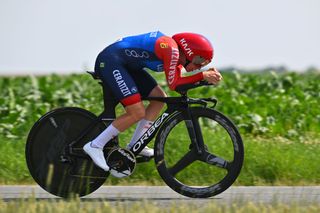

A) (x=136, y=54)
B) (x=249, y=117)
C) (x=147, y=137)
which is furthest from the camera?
(x=249, y=117)

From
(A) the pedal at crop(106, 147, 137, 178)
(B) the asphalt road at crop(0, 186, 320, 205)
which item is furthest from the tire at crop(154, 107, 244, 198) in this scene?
(A) the pedal at crop(106, 147, 137, 178)

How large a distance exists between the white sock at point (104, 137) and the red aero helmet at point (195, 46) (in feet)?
3.28

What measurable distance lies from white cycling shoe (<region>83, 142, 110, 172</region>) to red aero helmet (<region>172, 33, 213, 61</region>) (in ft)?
4.11

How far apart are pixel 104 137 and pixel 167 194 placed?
39.0 inches

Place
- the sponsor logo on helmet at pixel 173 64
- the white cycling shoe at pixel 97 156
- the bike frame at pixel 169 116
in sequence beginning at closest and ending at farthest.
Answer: the sponsor logo on helmet at pixel 173 64 < the white cycling shoe at pixel 97 156 < the bike frame at pixel 169 116

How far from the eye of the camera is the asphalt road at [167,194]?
9.06 metres

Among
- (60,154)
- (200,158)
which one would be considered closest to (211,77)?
(200,158)

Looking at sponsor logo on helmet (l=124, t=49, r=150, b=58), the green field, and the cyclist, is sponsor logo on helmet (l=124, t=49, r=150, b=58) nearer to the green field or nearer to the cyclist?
the cyclist

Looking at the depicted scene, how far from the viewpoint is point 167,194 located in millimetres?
9680

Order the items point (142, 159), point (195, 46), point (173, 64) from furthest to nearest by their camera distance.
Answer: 1. point (142, 159)
2. point (195, 46)
3. point (173, 64)

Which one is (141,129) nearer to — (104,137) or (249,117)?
(104,137)

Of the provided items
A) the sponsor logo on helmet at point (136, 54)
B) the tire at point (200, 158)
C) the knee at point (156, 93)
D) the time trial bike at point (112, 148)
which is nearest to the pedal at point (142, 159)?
the time trial bike at point (112, 148)

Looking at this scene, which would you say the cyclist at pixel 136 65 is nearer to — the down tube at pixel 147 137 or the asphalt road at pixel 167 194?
the down tube at pixel 147 137

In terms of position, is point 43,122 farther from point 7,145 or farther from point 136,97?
point 7,145
